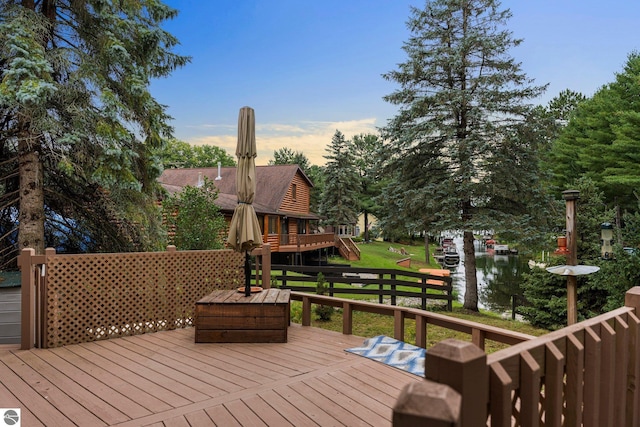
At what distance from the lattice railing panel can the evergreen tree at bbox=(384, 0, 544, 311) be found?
723 cm

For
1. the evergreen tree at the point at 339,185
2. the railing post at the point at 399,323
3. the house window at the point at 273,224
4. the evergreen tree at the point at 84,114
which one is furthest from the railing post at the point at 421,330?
the evergreen tree at the point at 339,185

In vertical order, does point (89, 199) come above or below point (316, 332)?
above

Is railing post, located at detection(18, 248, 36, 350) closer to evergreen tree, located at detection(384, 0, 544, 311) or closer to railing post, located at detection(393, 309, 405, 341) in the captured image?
railing post, located at detection(393, 309, 405, 341)

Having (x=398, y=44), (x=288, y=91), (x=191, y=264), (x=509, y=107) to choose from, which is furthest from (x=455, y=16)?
(x=191, y=264)

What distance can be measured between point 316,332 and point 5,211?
6.35 meters

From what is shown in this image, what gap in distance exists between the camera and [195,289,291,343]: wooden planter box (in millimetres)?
4648

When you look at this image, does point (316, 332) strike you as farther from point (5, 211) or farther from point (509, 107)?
point (509, 107)

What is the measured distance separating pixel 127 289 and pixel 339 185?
24.9 metres

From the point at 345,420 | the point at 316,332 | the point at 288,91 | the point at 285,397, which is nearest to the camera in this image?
the point at 345,420

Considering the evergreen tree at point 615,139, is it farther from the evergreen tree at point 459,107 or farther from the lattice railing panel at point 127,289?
the lattice railing panel at point 127,289

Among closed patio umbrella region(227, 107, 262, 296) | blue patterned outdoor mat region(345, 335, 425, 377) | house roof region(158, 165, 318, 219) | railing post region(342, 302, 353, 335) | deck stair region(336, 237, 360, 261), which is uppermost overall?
house roof region(158, 165, 318, 219)

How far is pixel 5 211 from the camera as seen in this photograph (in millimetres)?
6988

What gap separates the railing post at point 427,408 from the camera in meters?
0.69

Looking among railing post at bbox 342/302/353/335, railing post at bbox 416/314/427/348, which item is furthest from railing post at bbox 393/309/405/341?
railing post at bbox 342/302/353/335
